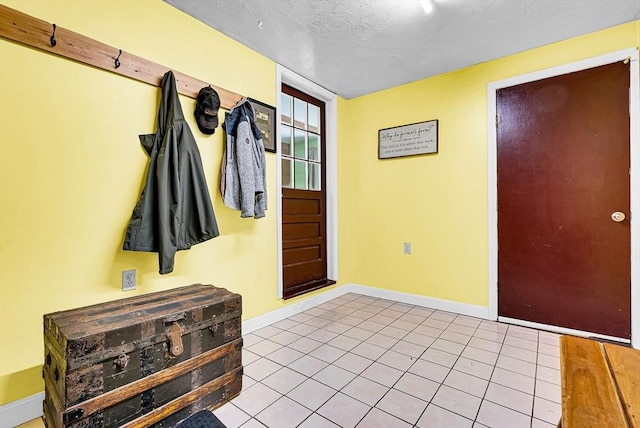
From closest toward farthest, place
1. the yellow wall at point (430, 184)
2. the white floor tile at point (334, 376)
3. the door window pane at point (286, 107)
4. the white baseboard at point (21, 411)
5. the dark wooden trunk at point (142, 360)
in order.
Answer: the dark wooden trunk at point (142, 360) < the white baseboard at point (21, 411) < the white floor tile at point (334, 376) < the yellow wall at point (430, 184) < the door window pane at point (286, 107)

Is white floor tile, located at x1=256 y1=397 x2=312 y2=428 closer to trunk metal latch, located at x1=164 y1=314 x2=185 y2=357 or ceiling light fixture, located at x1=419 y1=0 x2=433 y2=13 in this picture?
trunk metal latch, located at x1=164 y1=314 x2=185 y2=357

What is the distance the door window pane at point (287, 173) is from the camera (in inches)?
118

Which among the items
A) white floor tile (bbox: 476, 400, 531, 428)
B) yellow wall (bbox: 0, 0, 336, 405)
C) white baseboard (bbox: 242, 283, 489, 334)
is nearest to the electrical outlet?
yellow wall (bbox: 0, 0, 336, 405)

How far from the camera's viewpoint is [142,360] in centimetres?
129

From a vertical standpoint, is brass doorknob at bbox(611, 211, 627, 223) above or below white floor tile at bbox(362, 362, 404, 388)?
above

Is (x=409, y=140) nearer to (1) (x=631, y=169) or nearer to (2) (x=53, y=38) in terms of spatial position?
(1) (x=631, y=169)

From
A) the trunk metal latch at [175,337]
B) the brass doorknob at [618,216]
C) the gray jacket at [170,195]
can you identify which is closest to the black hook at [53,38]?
the gray jacket at [170,195]

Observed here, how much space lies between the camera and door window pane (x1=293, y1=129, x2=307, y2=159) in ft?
10.3

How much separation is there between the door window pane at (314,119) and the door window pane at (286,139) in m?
0.38

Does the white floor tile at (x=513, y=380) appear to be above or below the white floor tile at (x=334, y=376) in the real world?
above

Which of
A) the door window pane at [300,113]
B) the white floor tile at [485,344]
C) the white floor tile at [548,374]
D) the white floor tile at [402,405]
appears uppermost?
the door window pane at [300,113]

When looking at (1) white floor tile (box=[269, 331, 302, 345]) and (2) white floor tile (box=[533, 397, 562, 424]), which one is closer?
(2) white floor tile (box=[533, 397, 562, 424])

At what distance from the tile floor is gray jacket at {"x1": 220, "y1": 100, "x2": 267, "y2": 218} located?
3.56 ft

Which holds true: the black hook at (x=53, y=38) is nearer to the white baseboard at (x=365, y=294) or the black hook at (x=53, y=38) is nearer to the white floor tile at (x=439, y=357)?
the white baseboard at (x=365, y=294)
